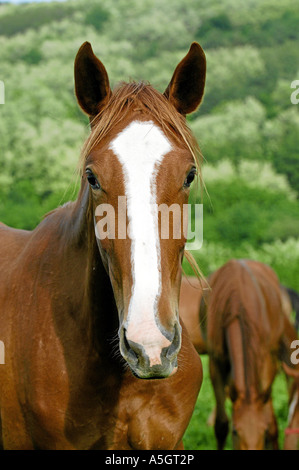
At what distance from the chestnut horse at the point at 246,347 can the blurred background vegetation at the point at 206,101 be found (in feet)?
4.00

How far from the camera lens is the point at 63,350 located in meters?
2.58

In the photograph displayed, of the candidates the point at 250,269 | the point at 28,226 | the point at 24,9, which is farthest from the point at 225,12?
the point at 250,269

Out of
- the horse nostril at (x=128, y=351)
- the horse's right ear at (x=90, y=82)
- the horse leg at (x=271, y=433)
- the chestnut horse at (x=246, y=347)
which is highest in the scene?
the horse's right ear at (x=90, y=82)

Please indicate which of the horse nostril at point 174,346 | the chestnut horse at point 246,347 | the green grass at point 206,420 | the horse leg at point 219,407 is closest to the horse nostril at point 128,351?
the horse nostril at point 174,346

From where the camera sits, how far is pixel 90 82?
8.17 feet

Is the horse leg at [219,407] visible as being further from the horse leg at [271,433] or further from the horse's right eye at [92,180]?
the horse's right eye at [92,180]

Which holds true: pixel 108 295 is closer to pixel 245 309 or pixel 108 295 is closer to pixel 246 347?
pixel 246 347

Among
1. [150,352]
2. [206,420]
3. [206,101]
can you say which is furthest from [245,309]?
[206,101]

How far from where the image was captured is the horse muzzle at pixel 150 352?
6.08 feet

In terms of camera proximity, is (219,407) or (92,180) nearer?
(92,180)

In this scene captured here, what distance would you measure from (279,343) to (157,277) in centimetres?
428

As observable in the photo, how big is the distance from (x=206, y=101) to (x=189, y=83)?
145 ft

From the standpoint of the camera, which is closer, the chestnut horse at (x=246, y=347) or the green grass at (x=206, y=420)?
the chestnut horse at (x=246, y=347)

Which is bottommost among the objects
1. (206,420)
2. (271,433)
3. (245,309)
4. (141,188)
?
(206,420)
